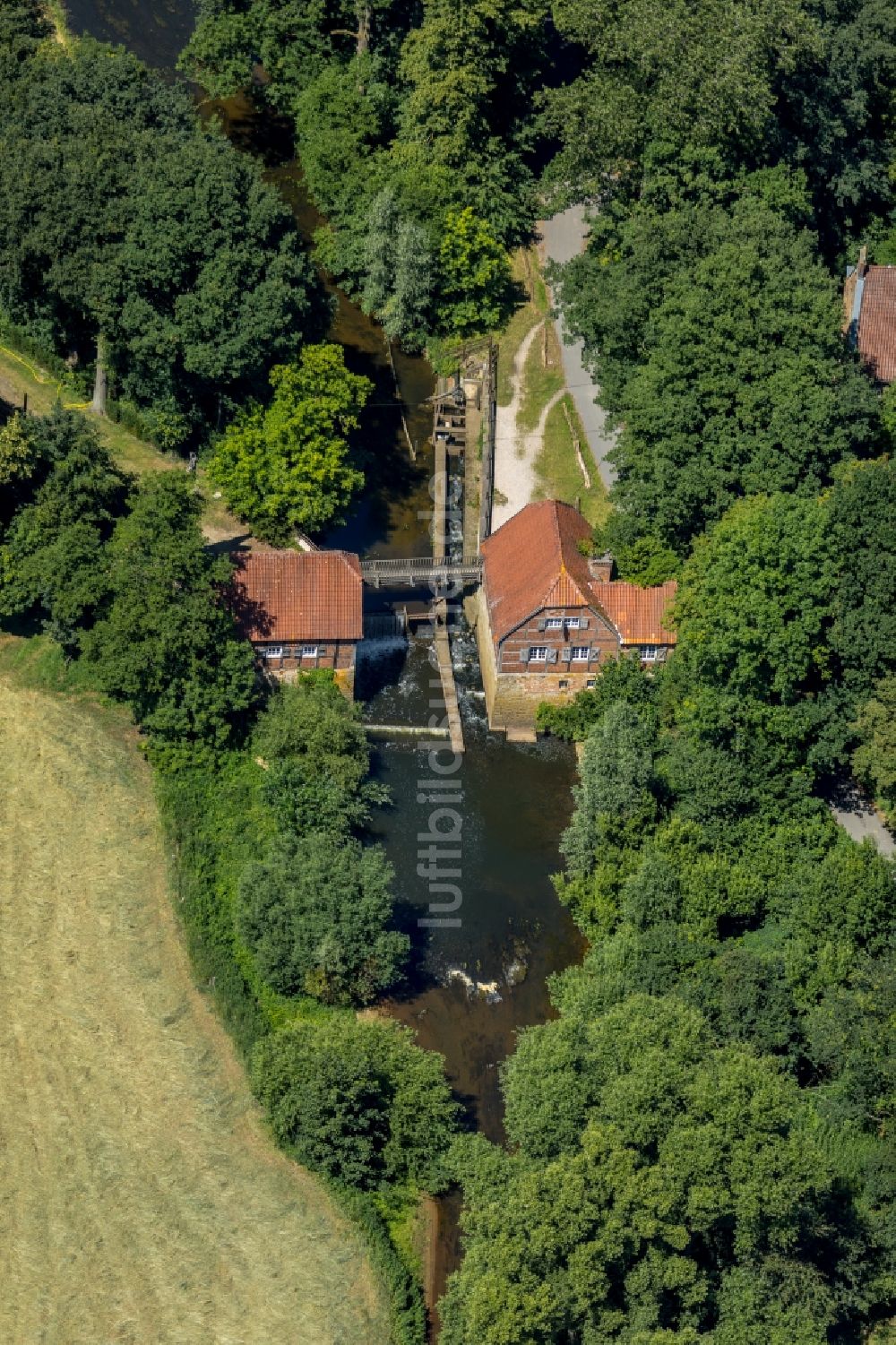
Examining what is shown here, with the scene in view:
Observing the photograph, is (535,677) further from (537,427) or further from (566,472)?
(537,427)

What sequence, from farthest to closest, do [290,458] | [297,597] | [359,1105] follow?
[290,458]
[297,597]
[359,1105]

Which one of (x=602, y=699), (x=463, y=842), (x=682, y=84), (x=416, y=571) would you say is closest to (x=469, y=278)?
(x=682, y=84)

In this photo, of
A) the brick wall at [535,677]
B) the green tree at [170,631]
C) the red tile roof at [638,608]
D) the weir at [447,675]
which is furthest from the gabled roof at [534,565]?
the green tree at [170,631]

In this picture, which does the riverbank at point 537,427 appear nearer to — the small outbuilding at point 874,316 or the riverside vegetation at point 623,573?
the riverside vegetation at point 623,573

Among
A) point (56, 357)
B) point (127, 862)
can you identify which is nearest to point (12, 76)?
point (56, 357)

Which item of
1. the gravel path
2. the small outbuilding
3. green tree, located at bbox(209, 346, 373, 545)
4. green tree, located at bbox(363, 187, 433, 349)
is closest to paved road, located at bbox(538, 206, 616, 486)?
the gravel path

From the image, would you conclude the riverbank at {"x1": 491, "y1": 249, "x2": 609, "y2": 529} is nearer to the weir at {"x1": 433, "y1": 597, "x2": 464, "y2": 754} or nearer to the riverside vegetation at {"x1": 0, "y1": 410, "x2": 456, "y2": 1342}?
the weir at {"x1": 433, "y1": 597, "x2": 464, "y2": 754}
